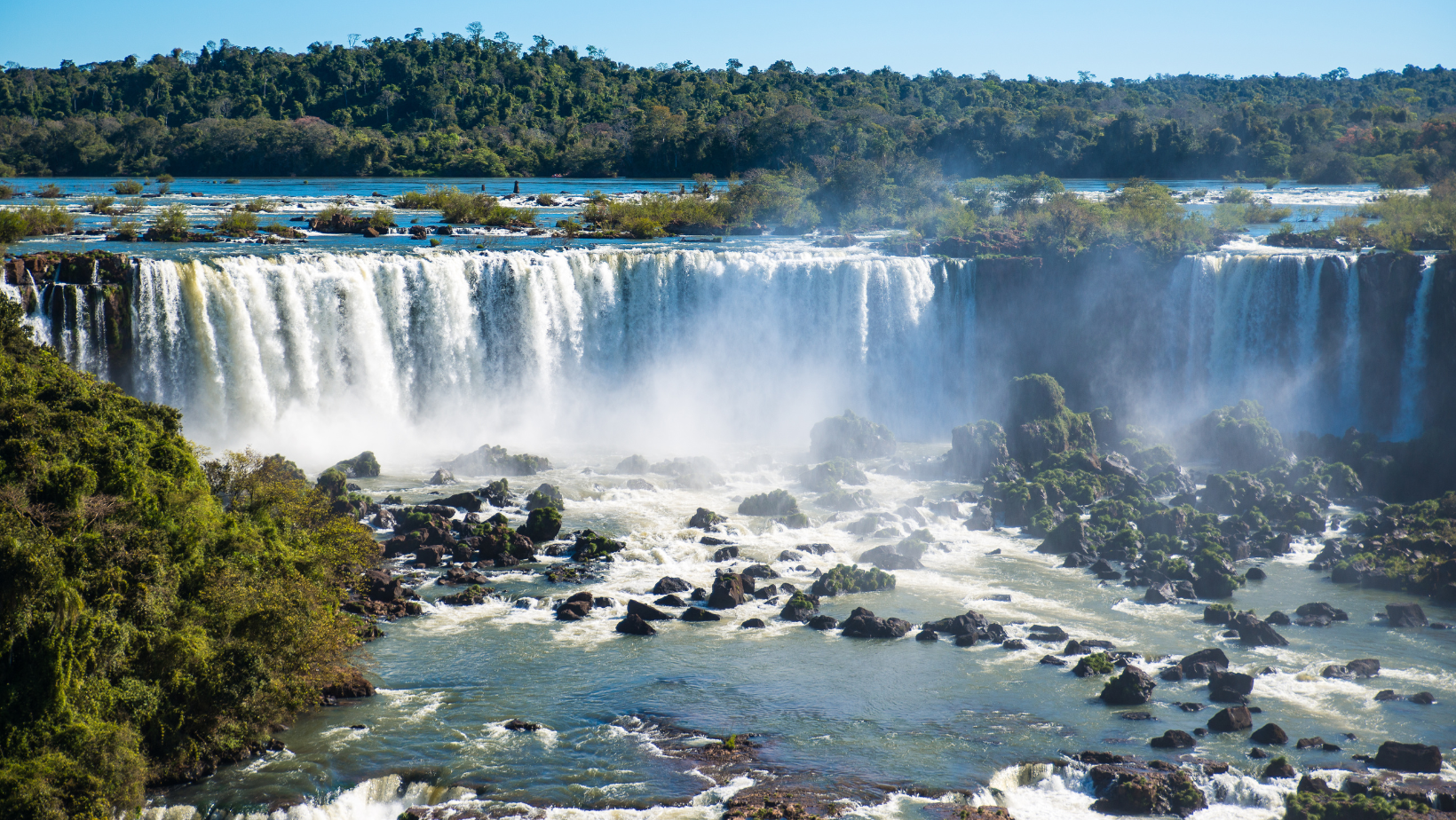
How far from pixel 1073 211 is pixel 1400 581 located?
2308cm

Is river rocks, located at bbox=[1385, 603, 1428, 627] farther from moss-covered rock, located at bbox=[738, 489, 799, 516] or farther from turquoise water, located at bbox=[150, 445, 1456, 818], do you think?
moss-covered rock, located at bbox=[738, 489, 799, 516]

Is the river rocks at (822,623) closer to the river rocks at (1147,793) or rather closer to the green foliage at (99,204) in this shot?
the river rocks at (1147,793)

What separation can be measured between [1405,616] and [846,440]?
16252mm

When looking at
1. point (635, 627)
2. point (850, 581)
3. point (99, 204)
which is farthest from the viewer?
point (99, 204)

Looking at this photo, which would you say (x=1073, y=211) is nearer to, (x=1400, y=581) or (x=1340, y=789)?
(x=1400, y=581)

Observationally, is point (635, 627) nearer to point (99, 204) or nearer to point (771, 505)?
point (771, 505)

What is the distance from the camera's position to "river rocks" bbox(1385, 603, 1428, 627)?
22781 millimetres

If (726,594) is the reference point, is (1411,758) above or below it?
below

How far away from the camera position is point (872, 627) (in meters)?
22.1

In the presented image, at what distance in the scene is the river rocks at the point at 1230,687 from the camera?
62.5ft

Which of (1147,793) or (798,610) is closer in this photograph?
(1147,793)

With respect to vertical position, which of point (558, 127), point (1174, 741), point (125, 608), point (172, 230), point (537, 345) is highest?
point (558, 127)

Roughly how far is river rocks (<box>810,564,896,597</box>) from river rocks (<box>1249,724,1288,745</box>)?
884cm

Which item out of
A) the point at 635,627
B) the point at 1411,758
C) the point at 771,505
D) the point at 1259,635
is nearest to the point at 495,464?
the point at 771,505
